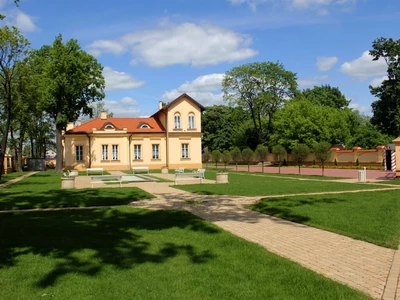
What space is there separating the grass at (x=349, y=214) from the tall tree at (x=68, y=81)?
3282 cm

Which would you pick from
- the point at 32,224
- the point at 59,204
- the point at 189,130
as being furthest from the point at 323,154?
the point at 32,224

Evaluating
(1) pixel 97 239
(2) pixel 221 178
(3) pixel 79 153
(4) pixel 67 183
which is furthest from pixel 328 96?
(1) pixel 97 239

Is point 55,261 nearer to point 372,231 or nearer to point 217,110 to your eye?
point 372,231

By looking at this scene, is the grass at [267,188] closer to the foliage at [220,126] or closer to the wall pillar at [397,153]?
the wall pillar at [397,153]

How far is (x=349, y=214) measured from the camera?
991 cm

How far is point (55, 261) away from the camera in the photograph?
19.5 ft

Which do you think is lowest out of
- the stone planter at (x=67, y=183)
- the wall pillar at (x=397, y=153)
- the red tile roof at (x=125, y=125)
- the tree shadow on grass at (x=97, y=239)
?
the tree shadow on grass at (x=97, y=239)

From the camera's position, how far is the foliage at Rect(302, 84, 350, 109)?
74.1m

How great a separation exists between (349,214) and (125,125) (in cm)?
4100

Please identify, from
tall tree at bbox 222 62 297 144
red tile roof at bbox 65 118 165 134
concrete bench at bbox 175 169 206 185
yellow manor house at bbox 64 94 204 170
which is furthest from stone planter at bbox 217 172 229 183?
tall tree at bbox 222 62 297 144

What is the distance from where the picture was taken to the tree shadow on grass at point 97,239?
5.90 m

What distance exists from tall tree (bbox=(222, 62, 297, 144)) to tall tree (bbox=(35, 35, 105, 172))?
85.1ft

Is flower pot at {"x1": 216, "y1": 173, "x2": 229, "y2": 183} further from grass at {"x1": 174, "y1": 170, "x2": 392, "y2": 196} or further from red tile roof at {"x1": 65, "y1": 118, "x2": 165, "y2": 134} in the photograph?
red tile roof at {"x1": 65, "y1": 118, "x2": 165, "y2": 134}

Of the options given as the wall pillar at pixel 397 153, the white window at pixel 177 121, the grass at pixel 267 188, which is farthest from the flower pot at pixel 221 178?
the white window at pixel 177 121
